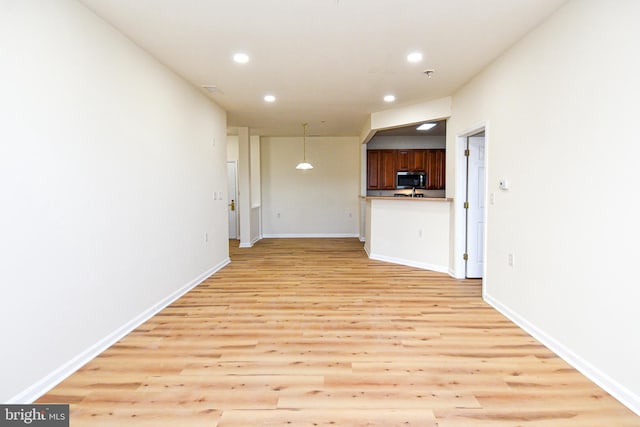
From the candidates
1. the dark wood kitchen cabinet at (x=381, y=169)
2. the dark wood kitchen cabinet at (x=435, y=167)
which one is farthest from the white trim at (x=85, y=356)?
the dark wood kitchen cabinet at (x=435, y=167)

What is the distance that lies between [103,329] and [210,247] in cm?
245

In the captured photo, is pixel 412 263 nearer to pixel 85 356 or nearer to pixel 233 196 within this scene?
pixel 85 356

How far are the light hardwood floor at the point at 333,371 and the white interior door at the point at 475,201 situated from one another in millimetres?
932

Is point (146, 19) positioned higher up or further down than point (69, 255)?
higher up

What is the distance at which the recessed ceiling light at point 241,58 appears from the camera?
348cm

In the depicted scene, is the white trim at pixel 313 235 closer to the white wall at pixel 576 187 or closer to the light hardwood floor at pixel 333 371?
the light hardwood floor at pixel 333 371

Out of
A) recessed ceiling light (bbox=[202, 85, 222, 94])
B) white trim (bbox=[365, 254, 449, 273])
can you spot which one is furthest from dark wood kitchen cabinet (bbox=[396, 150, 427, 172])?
recessed ceiling light (bbox=[202, 85, 222, 94])

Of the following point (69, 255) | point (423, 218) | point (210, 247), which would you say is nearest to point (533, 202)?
point (423, 218)

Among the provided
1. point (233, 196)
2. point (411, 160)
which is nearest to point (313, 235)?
point (233, 196)

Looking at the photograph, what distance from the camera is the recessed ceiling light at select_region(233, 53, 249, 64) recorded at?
11.4 feet

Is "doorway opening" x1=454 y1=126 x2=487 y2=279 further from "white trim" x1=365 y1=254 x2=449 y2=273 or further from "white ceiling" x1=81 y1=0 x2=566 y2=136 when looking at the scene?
"white ceiling" x1=81 y1=0 x2=566 y2=136

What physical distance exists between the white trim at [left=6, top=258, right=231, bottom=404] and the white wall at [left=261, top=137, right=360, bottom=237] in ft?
17.1

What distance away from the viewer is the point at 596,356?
7.35 ft

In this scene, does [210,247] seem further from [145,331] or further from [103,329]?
[103,329]
